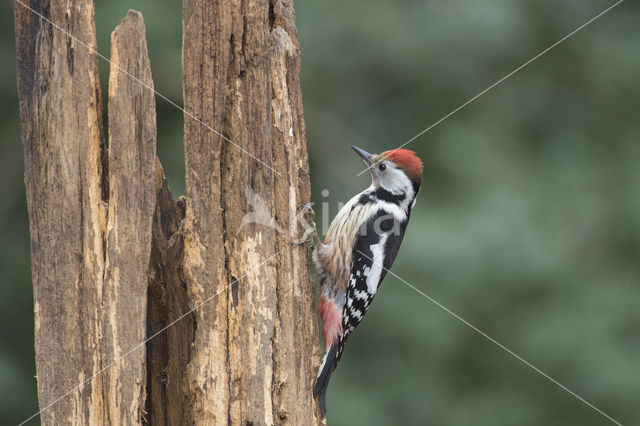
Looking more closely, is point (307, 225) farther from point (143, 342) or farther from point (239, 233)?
point (143, 342)

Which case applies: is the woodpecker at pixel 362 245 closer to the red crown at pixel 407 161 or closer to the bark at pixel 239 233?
the red crown at pixel 407 161

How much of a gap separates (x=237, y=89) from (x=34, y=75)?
0.62 meters

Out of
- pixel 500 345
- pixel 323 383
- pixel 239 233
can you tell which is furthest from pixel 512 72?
pixel 239 233

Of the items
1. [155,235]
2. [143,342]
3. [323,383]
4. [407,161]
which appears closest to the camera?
[143,342]

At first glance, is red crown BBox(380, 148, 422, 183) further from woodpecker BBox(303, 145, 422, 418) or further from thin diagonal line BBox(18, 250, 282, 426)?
thin diagonal line BBox(18, 250, 282, 426)

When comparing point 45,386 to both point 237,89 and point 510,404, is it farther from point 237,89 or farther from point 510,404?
point 510,404

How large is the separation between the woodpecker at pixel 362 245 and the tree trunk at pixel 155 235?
2.05 feet

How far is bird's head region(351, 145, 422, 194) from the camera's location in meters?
3.58

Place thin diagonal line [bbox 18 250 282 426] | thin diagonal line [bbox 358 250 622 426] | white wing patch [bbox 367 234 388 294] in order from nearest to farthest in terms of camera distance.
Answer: thin diagonal line [bbox 18 250 282 426] < white wing patch [bbox 367 234 388 294] < thin diagonal line [bbox 358 250 622 426]

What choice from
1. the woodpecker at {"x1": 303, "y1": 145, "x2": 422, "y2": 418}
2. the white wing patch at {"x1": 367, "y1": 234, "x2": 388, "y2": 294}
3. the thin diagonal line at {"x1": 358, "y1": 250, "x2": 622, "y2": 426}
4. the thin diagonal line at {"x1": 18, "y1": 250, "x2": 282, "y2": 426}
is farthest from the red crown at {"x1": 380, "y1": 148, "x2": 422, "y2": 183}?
the thin diagonal line at {"x1": 18, "y1": 250, "x2": 282, "y2": 426}

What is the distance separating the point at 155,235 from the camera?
7.72ft

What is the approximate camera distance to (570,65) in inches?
213

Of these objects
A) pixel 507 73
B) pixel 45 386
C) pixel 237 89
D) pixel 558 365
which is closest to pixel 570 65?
pixel 507 73

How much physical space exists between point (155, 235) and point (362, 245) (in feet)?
4.24
